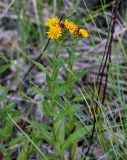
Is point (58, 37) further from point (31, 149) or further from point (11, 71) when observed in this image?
point (11, 71)

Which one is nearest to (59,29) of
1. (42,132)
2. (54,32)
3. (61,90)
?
(54,32)

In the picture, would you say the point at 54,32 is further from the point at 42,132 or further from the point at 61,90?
the point at 42,132

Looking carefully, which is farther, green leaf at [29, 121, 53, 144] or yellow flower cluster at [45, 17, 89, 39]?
green leaf at [29, 121, 53, 144]

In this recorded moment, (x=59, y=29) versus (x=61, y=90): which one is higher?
(x=59, y=29)

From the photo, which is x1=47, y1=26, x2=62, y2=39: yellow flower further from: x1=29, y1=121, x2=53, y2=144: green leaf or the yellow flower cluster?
x1=29, y1=121, x2=53, y2=144: green leaf

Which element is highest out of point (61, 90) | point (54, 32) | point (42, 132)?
point (54, 32)

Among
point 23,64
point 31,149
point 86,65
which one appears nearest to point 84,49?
point 86,65

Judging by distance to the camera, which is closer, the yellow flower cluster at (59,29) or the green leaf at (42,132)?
the yellow flower cluster at (59,29)

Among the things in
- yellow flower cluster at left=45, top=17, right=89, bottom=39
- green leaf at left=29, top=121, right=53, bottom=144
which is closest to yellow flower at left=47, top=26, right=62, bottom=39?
yellow flower cluster at left=45, top=17, right=89, bottom=39

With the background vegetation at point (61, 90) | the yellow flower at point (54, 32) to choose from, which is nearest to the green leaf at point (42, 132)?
the background vegetation at point (61, 90)

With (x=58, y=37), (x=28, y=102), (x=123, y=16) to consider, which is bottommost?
(x=28, y=102)

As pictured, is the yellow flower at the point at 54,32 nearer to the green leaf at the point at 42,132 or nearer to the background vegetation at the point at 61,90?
the background vegetation at the point at 61,90
